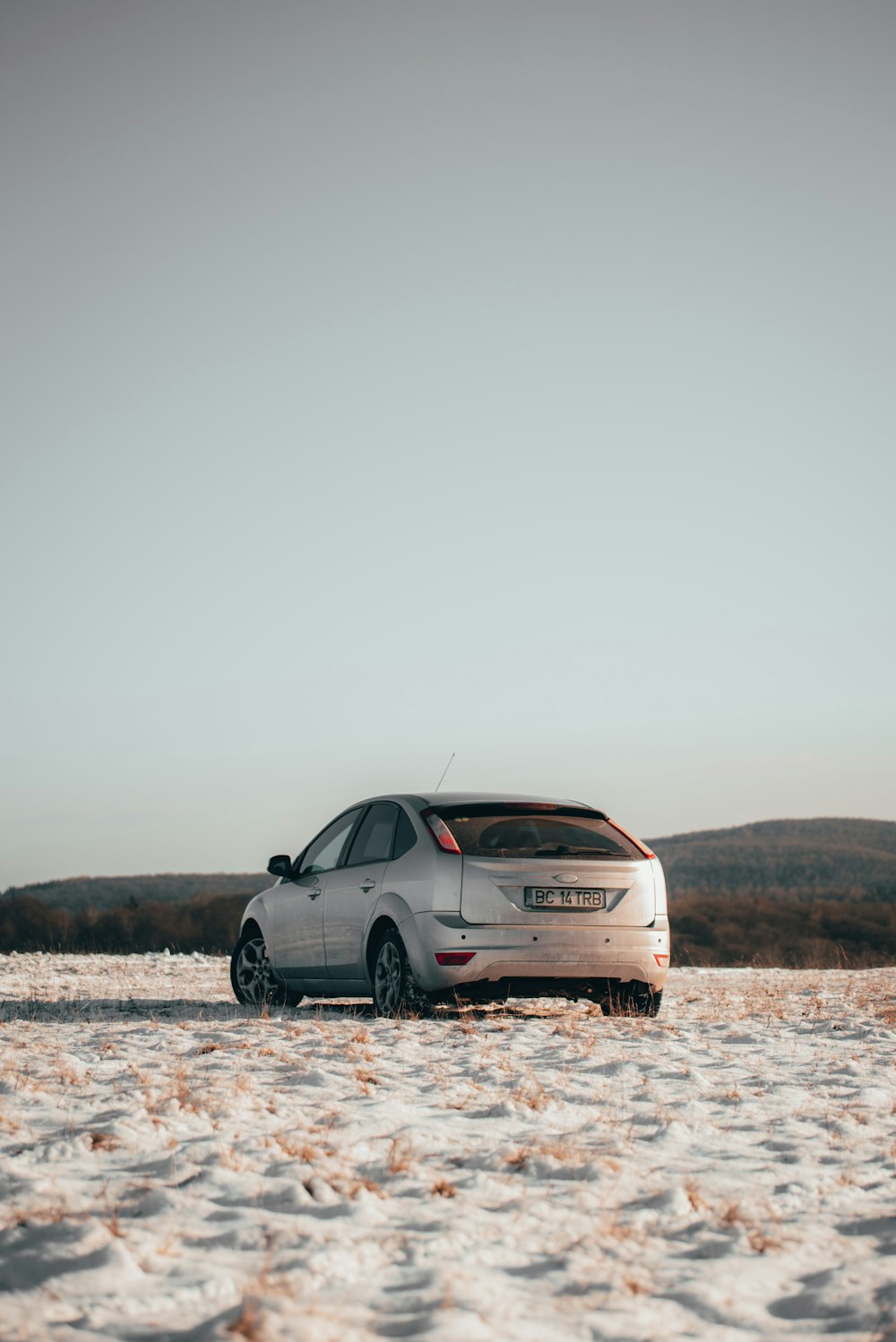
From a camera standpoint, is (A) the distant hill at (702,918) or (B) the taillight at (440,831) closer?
(B) the taillight at (440,831)

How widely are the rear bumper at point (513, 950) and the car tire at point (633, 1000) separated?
36 centimetres

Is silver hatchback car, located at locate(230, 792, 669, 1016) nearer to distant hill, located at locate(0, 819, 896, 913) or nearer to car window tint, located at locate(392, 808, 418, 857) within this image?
car window tint, located at locate(392, 808, 418, 857)

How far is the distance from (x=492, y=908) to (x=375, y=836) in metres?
1.58

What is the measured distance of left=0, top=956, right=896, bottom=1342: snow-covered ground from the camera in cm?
322

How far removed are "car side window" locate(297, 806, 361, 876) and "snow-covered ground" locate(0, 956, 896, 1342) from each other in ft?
8.45

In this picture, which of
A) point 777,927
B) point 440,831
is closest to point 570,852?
point 440,831

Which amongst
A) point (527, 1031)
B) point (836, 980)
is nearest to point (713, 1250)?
point (527, 1031)

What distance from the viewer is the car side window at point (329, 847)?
33.6ft

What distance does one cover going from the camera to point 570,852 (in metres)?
8.80

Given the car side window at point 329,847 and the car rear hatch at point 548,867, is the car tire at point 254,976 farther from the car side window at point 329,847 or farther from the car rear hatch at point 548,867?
the car rear hatch at point 548,867

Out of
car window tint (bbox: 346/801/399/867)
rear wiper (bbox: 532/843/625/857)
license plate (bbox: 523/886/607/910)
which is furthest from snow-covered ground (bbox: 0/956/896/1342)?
car window tint (bbox: 346/801/399/867)

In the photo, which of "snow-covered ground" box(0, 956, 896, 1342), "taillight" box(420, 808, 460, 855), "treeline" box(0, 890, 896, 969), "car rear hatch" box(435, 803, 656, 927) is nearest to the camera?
"snow-covered ground" box(0, 956, 896, 1342)

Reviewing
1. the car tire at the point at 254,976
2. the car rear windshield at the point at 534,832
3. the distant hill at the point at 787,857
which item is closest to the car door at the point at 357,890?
the car rear windshield at the point at 534,832

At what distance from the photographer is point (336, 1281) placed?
3.35m
